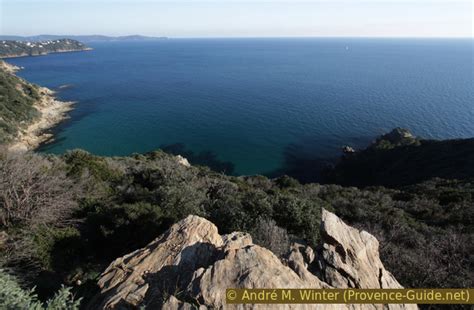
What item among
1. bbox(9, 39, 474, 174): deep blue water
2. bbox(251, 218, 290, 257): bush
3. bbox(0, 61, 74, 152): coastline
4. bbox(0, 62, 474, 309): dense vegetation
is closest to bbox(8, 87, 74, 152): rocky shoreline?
bbox(0, 61, 74, 152): coastline

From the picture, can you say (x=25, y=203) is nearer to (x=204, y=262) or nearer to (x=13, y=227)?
(x=13, y=227)

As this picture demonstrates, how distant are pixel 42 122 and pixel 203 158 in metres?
34.4

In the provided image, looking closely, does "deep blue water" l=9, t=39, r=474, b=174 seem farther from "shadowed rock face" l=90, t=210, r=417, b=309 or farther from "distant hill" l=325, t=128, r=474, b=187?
"shadowed rock face" l=90, t=210, r=417, b=309

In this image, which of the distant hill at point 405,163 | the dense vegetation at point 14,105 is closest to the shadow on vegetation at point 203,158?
the distant hill at point 405,163

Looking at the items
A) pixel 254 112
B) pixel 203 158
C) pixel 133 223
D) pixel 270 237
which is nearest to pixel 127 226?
pixel 133 223

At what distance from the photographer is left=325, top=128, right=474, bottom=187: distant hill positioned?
31469 mm

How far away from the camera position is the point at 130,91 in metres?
82.1

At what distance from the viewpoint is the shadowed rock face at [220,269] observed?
5844 millimetres

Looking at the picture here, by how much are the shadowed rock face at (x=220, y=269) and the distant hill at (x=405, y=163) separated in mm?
28126

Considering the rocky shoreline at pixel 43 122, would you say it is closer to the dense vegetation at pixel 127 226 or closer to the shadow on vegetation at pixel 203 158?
the shadow on vegetation at pixel 203 158

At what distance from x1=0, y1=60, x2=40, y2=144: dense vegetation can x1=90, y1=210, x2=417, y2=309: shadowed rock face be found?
A: 4229 centimetres

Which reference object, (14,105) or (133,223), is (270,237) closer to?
(133,223)

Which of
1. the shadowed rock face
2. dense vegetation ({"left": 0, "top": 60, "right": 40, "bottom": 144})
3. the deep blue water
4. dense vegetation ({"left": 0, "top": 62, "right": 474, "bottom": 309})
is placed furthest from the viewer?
the deep blue water

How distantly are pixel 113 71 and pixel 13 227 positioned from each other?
121046 millimetres
